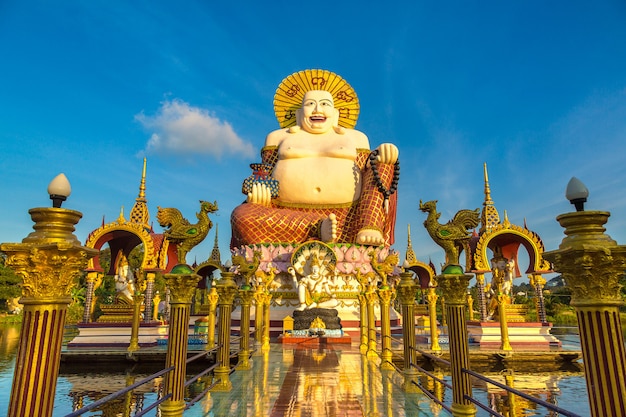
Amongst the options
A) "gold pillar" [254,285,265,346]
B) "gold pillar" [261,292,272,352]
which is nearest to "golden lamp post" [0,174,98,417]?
"gold pillar" [254,285,265,346]

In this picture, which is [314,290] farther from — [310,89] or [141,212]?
[310,89]

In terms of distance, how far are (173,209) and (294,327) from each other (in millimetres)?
10033

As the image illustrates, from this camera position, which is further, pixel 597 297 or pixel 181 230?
pixel 181 230

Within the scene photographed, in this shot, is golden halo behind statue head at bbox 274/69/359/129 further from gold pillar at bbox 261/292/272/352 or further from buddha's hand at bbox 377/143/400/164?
gold pillar at bbox 261/292/272/352

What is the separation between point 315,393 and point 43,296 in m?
4.22

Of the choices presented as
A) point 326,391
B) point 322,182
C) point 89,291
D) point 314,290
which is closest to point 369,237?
→ point 314,290

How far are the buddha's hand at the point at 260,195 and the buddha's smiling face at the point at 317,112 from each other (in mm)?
4241

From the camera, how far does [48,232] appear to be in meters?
2.96

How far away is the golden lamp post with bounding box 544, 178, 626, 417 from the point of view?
2.53 m

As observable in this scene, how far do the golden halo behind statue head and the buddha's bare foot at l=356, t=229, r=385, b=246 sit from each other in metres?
7.91

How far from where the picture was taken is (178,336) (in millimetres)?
4551

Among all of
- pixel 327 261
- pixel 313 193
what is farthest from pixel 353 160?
pixel 327 261

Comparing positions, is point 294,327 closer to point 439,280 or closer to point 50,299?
point 439,280

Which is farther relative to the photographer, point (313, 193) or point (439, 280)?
point (313, 193)
